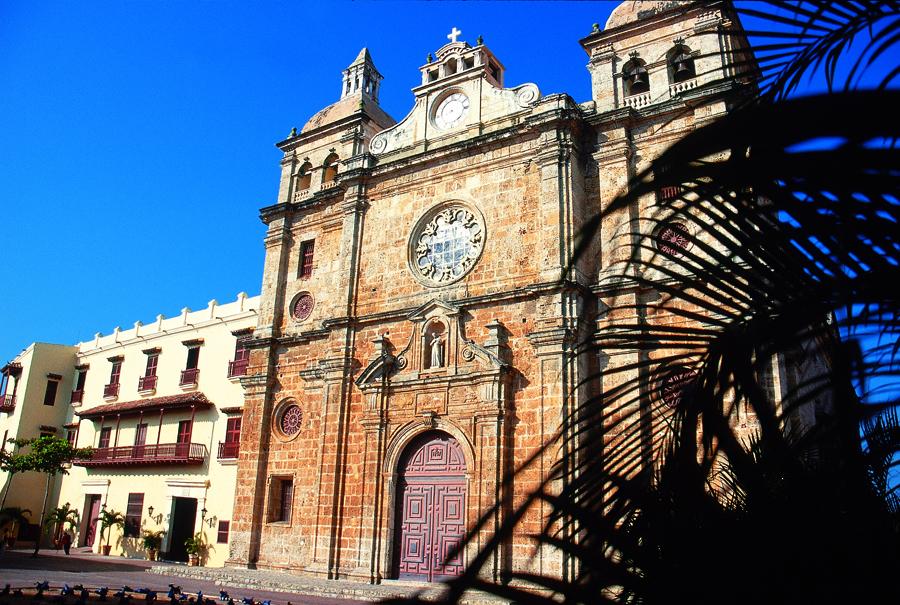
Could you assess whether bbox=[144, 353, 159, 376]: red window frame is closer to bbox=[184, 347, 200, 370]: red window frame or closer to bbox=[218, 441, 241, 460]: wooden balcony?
bbox=[184, 347, 200, 370]: red window frame

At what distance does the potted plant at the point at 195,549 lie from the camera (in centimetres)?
2191

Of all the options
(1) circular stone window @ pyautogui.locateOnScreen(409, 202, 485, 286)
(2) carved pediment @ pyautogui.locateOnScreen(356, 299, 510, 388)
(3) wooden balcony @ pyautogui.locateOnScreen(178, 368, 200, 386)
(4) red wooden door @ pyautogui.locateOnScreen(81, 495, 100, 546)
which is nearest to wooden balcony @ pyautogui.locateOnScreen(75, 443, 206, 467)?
(4) red wooden door @ pyautogui.locateOnScreen(81, 495, 100, 546)

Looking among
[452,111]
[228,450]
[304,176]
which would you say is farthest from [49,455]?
[452,111]

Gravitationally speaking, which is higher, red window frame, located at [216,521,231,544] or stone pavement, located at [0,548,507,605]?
red window frame, located at [216,521,231,544]

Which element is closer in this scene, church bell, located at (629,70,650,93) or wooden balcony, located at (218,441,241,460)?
church bell, located at (629,70,650,93)

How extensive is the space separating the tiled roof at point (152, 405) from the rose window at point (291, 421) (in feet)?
22.2

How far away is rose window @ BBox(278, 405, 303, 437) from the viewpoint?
18.5 meters

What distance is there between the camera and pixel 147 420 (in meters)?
27.0

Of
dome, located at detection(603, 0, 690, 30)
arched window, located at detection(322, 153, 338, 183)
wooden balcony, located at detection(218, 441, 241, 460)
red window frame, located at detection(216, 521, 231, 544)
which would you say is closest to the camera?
dome, located at detection(603, 0, 690, 30)

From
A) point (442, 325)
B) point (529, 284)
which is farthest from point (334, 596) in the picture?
A: point (529, 284)

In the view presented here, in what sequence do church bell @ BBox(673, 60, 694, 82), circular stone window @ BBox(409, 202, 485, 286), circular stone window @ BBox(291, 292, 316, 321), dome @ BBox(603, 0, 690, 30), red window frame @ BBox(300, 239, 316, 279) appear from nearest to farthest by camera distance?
church bell @ BBox(673, 60, 694, 82) → dome @ BBox(603, 0, 690, 30) → circular stone window @ BBox(409, 202, 485, 286) → circular stone window @ BBox(291, 292, 316, 321) → red window frame @ BBox(300, 239, 316, 279)

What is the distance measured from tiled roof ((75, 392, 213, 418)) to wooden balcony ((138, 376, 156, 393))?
1.59 feet

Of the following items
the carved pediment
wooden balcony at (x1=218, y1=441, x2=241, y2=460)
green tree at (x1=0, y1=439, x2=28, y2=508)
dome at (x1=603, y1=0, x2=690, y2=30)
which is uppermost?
dome at (x1=603, y1=0, x2=690, y2=30)

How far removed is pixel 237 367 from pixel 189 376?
114 inches
